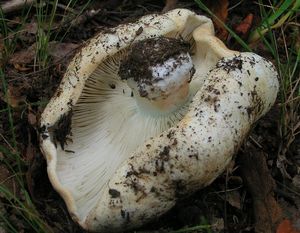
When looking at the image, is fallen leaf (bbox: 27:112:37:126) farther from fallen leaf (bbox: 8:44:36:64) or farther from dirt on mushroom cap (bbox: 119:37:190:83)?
dirt on mushroom cap (bbox: 119:37:190:83)

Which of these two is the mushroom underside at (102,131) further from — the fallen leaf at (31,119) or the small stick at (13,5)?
the small stick at (13,5)

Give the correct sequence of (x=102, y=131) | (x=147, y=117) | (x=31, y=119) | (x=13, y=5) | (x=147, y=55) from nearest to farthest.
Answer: (x=147, y=55) < (x=147, y=117) < (x=102, y=131) < (x=31, y=119) < (x=13, y=5)

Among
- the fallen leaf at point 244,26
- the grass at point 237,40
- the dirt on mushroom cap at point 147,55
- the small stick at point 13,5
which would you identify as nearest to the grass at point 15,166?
the grass at point 237,40

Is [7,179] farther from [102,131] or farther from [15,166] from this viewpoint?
[102,131]

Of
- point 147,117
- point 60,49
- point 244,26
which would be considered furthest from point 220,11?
point 147,117

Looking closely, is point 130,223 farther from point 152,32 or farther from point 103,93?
point 152,32

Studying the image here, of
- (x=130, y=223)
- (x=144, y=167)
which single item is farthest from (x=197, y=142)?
(x=130, y=223)
